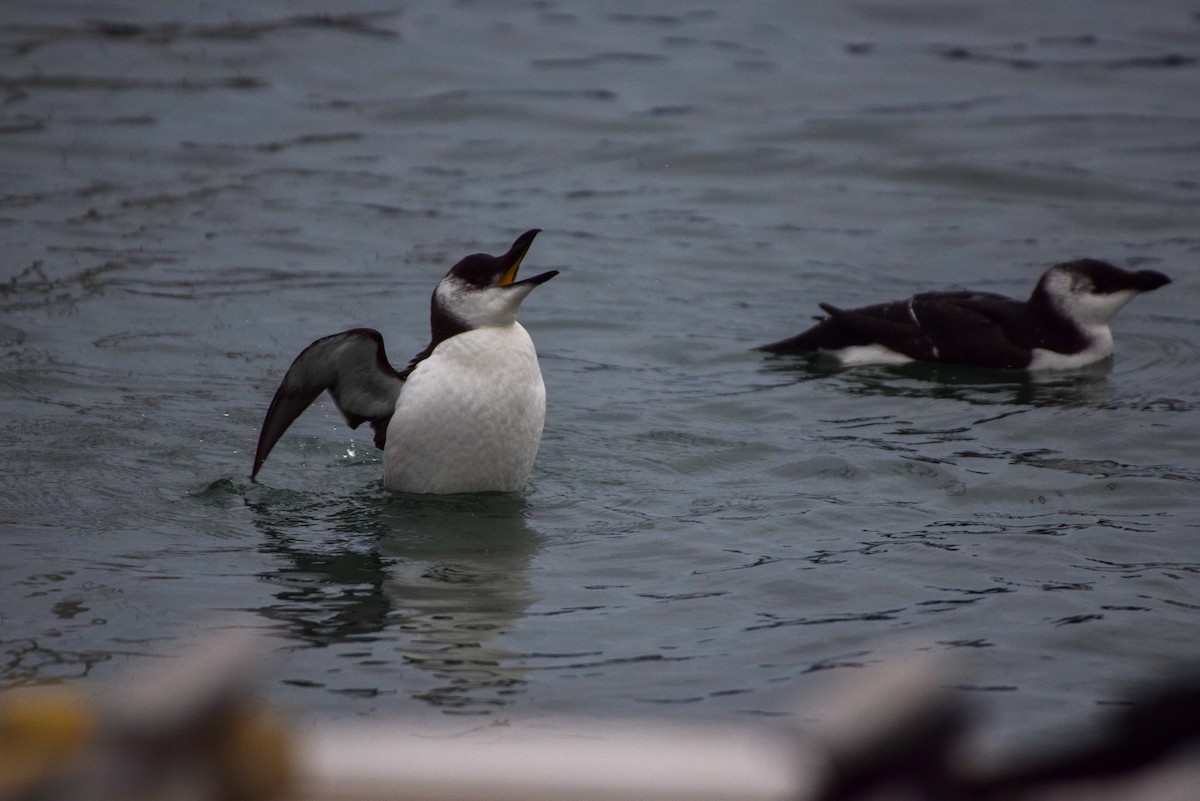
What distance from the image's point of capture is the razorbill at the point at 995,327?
8.62 meters

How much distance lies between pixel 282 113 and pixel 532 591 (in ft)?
36.2

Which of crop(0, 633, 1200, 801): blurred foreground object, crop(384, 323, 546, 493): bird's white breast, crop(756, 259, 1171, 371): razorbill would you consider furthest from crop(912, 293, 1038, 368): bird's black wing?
crop(0, 633, 1200, 801): blurred foreground object

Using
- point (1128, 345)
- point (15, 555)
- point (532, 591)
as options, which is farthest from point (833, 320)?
point (15, 555)

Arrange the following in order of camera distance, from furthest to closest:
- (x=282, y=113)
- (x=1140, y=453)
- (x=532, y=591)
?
(x=282, y=113) < (x=1140, y=453) < (x=532, y=591)

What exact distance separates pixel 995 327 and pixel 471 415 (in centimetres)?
387

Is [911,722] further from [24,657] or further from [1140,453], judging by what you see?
[1140,453]

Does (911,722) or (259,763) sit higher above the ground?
(911,722)

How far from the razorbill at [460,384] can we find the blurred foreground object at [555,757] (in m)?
4.08

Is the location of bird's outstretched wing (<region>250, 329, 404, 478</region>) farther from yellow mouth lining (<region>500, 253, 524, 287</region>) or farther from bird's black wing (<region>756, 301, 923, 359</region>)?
bird's black wing (<region>756, 301, 923, 359</region>)

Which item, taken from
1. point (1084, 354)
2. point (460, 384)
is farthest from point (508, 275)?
point (1084, 354)

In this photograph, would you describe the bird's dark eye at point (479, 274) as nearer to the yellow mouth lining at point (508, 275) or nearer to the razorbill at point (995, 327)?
the yellow mouth lining at point (508, 275)

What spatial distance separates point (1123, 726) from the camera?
1447 mm

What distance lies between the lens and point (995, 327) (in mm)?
8680

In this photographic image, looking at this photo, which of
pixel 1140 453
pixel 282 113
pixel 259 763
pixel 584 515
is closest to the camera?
pixel 259 763
